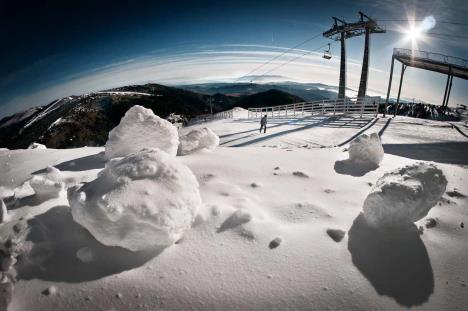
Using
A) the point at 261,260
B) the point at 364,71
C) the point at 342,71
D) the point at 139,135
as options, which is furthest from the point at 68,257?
the point at 342,71

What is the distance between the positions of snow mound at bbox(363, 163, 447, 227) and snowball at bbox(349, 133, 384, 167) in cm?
190

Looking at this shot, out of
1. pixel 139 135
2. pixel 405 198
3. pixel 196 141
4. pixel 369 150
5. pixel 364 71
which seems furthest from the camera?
pixel 364 71

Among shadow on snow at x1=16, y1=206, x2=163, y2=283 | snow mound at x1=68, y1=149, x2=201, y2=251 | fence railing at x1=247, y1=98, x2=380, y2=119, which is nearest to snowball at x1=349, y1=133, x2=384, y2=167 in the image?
snow mound at x1=68, y1=149, x2=201, y2=251

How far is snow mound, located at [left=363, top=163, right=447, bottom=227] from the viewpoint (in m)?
2.55

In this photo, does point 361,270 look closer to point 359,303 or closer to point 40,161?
point 359,303

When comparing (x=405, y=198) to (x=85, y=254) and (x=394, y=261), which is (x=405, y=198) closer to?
(x=394, y=261)

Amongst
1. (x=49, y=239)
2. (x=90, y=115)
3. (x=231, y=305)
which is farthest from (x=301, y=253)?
(x=90, y=115)

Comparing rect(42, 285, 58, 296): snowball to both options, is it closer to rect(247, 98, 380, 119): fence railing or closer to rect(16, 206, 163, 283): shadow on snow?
rect(16, 206, 163, 283): shadow on snow

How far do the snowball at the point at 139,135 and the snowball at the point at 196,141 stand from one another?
44 centimetres

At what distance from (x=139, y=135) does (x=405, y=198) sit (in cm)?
461

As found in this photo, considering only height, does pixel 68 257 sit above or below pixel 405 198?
below

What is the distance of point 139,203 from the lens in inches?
86.4

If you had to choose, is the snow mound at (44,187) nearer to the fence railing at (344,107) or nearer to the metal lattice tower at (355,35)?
the fence railing at (344,107)

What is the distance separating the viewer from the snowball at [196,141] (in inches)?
210
